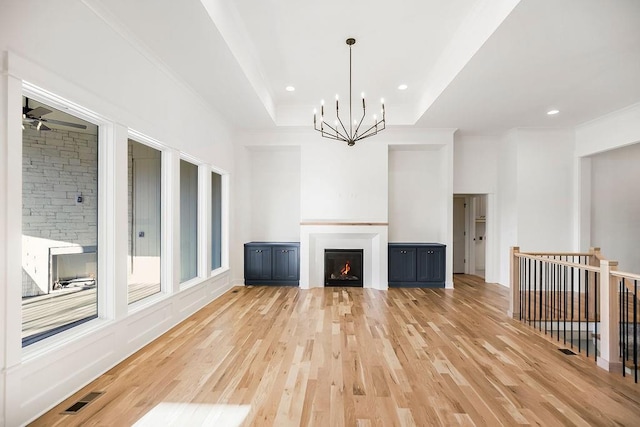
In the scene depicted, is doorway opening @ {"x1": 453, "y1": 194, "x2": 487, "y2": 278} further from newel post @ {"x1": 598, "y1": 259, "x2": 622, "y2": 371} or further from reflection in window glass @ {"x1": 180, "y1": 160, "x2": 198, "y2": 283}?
reflection in window glass @ {"x1": 180, "y1": 160, "x2": 198, "y2": 283}

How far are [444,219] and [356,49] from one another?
4.02 meters

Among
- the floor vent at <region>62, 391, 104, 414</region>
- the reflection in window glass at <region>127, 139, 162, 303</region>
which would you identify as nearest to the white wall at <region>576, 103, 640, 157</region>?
the reflection in window glass at <region>127, 139, 162, 303</region>

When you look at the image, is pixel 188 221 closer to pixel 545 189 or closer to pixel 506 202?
pixel 506 202

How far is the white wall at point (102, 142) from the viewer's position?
194 cm

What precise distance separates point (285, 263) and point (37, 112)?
479cm

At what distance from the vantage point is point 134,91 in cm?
314

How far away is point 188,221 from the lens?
4.79m

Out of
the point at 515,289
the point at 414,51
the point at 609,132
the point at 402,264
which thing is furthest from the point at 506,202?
the point at 414,51

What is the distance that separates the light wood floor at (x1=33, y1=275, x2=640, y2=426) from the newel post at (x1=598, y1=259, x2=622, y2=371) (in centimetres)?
15

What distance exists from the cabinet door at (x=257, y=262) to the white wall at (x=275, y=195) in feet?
1.67

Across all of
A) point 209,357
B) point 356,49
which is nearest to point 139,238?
point 209,357

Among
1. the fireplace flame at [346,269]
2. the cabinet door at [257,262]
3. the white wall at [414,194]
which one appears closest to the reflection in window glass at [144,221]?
the cabinet door at [257,262]

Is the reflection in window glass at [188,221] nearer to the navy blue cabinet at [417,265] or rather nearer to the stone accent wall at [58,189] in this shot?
the stone accent wall at [58,189]

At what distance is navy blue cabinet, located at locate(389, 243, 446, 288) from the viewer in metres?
6.37
